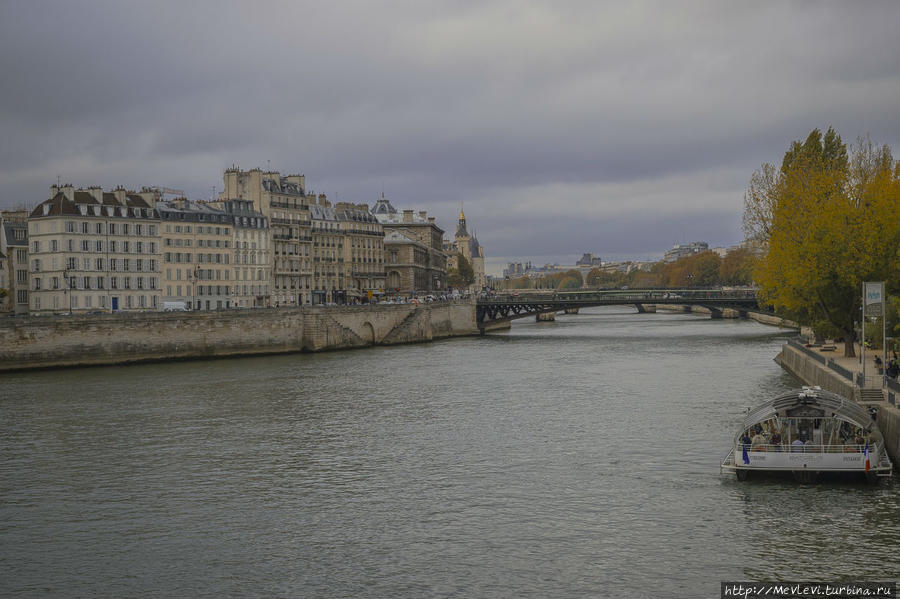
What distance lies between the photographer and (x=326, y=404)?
135ft

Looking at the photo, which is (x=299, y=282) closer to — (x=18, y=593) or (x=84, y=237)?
(x=84, y=237)

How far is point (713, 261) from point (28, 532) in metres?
Answer: 166

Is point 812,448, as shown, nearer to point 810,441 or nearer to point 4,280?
point 810,441

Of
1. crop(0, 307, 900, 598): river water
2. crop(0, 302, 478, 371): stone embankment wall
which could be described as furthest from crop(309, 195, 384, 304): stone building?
crop(0, 307, 900, 598): river water

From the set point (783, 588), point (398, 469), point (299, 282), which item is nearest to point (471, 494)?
point (398, 469)

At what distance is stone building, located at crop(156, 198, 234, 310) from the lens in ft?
275

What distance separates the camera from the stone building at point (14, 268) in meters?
77.5

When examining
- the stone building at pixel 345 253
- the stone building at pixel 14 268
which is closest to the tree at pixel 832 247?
the stone building at pixel 14 268

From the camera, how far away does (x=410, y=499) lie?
24078 millimetres

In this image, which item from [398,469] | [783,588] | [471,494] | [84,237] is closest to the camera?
[783,588]

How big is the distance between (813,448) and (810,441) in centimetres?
51

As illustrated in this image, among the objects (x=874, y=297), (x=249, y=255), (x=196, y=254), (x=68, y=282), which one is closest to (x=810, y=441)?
(x=874, y=297)

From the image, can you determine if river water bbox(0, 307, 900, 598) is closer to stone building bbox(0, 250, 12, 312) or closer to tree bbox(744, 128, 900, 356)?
tree bbox(744, 128, 900, 356)

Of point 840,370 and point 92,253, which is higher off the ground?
point 92,253
